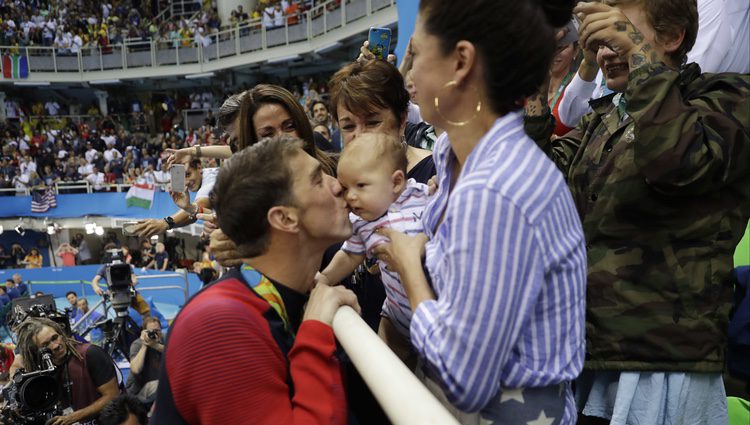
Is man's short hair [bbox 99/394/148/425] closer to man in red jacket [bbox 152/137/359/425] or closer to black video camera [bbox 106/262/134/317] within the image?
black video camera [bbox 106/262/134/317]

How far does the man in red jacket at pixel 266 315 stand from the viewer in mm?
1045

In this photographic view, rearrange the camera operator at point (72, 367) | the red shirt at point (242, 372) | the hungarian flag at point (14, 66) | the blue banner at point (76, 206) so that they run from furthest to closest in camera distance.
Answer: the hungarian flag at point (14, 66)
the blue banner at point (76, 206)
the camera operator at point (72, 367)
the red shirt at point (242, 372)

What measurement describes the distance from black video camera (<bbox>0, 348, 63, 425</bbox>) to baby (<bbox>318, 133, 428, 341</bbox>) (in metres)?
2.98

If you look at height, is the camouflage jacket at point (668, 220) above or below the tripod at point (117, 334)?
above

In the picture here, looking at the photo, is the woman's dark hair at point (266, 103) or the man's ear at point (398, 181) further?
the woman's dark hair at point (266, 103)

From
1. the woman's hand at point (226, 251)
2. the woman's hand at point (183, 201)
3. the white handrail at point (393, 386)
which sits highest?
the white handrail at point (393, 386)

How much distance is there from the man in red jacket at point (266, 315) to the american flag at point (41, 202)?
1658 cm

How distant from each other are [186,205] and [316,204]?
8.29 ft

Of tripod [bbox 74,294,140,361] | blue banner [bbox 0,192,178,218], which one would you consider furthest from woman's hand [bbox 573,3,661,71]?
blue banner [bbox 0,192,178,218]

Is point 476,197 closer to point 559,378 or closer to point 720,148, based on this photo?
point 559,378

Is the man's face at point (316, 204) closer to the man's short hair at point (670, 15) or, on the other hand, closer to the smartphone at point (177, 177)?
the man's short hair at point (670, 15)

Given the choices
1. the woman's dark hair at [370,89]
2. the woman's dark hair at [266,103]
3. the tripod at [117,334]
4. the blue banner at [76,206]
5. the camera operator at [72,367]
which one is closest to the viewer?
the woman's dark hair at [370,89]

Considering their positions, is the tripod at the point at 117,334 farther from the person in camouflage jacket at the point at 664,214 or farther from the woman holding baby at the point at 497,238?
the woman holding baby at the point at 497,238

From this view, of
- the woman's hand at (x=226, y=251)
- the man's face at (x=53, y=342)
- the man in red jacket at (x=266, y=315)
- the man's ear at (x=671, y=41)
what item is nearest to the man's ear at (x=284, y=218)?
the man in red jacket at (x=266, y=315)
